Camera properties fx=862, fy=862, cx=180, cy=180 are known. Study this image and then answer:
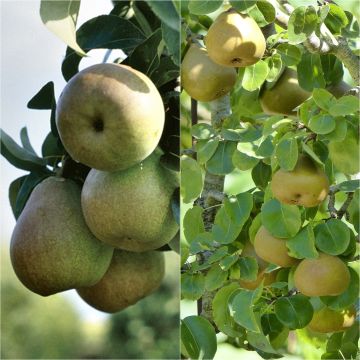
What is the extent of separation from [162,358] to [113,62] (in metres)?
0.31

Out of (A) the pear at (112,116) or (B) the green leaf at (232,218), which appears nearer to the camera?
(A) the pear at (112,116)

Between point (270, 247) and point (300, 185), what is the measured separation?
12 centimetres

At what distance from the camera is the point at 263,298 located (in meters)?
1.39

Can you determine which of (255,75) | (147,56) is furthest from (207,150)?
(147,56)

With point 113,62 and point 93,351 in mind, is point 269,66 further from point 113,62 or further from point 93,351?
point 93,351

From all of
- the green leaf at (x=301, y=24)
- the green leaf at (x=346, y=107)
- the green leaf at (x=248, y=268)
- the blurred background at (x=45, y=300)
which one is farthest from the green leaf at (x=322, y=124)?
the blurred background at (x=45, y=300)

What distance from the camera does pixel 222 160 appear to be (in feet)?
4.14

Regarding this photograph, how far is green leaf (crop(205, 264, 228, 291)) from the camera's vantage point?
1246mm

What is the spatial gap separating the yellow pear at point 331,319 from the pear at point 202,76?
1.24ft

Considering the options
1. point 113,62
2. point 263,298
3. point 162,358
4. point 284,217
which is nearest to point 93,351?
point 162,358

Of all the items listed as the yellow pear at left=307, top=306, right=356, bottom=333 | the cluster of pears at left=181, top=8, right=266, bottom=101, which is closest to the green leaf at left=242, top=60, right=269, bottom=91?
the cluster of pears at left=181, top=8, right=266, bottom=101

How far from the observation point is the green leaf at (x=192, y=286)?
125cm

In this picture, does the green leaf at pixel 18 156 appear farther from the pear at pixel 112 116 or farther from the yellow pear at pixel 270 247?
the yellow pear at pixel 270 247

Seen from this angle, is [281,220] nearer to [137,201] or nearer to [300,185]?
[300,185]
